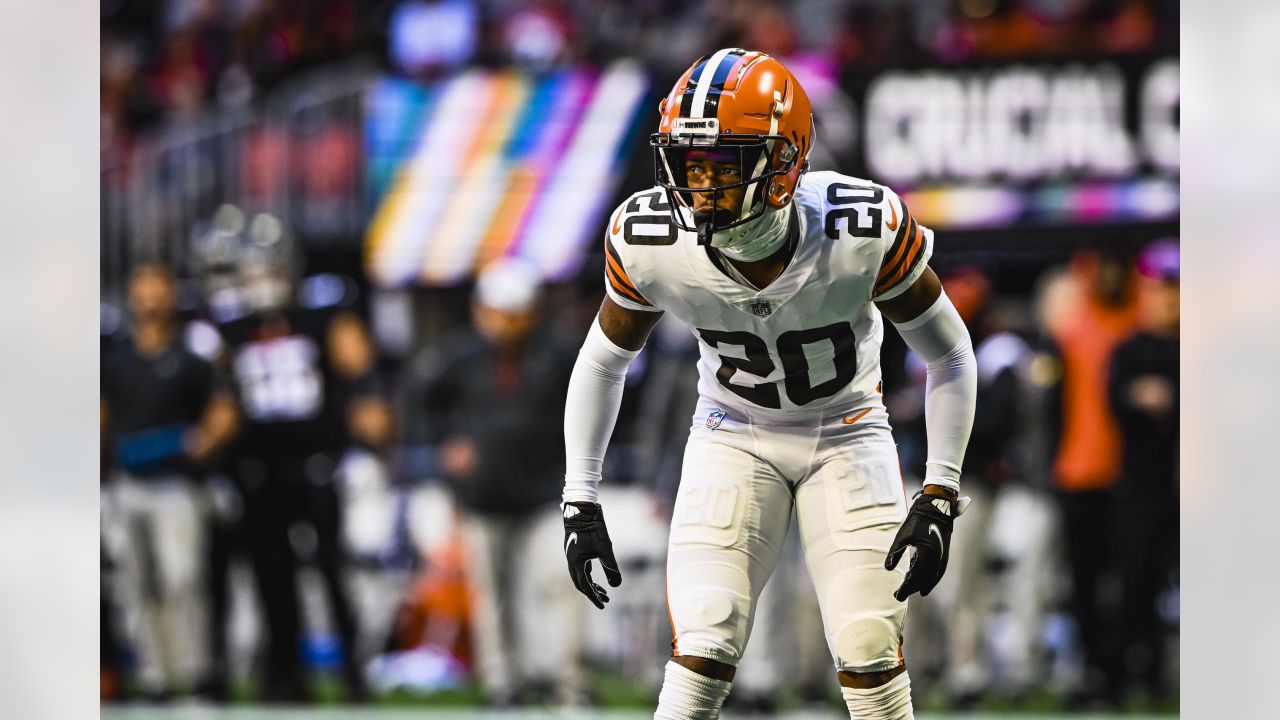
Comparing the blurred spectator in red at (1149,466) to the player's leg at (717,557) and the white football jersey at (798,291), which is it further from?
the player's leg at (717,557)

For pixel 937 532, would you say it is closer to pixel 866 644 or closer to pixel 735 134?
pixel 866 644

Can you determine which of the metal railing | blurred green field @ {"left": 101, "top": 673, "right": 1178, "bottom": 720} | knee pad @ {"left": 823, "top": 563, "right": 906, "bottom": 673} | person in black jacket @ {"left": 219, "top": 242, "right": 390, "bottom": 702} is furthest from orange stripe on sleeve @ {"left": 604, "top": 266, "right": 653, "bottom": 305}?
the metal railing

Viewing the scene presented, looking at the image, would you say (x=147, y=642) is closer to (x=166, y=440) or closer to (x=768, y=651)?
(x=166, y=440)

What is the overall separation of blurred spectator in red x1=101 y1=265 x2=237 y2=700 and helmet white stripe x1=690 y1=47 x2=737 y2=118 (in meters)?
3.56

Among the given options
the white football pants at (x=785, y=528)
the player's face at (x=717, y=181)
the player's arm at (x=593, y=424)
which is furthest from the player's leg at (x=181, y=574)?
the player's face at (x=717, y=181)

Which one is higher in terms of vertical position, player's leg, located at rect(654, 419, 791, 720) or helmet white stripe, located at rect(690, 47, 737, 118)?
helmet white stripe, located at rect(690, 47, 737, 118)

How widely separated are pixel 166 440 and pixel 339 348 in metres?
0.74

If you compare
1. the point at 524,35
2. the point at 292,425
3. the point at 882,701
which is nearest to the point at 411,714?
the point at 292,425

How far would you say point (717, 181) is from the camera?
3121 millimetres

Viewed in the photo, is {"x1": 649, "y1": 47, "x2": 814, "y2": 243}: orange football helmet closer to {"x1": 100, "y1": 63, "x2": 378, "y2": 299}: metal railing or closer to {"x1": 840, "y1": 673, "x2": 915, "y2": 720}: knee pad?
{"x1": 840, "y1": 673, "x2": 915, "y2": 720}: knee pad

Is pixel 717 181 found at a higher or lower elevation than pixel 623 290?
higher

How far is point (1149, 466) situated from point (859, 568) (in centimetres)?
300

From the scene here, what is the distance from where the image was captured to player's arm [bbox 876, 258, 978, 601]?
322 centimetres
